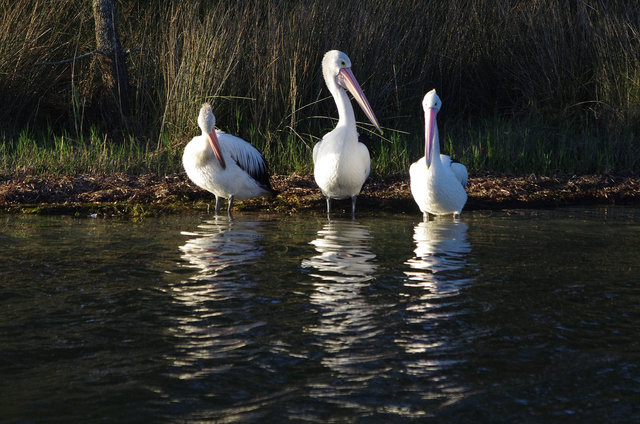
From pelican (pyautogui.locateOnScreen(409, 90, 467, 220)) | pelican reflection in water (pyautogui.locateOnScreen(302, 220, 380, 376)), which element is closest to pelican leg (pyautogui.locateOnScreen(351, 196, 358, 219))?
pelican (pyautogui.locateOnScreen(409, 90, 467, 220))

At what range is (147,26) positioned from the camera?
38.5 feet

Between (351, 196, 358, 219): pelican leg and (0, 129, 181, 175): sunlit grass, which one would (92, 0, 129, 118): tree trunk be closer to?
(0, 129, 181, 175): sunlit grass

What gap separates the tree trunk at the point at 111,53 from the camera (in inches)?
427

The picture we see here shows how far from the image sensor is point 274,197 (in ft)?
27.7

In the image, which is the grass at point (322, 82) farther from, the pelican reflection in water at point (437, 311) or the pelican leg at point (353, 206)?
the pelican reflection in water at point (437, 311)

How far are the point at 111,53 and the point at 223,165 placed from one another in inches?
158

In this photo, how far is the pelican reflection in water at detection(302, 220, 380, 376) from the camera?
3.45 m

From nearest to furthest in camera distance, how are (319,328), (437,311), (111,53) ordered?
(319,328)
(437,311)
(111,53)

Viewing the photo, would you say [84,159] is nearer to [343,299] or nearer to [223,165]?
[223,165]

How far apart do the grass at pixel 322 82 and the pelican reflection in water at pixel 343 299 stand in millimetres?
3273

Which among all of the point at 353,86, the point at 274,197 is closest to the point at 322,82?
the point at 353,86

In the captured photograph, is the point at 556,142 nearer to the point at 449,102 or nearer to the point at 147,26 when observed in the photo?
the point at 449,102

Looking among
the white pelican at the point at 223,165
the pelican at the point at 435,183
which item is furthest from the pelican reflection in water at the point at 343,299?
the white pelican at the point at 223,165

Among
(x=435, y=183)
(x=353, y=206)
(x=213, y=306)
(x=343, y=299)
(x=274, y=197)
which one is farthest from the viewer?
(x=274, y=197)
